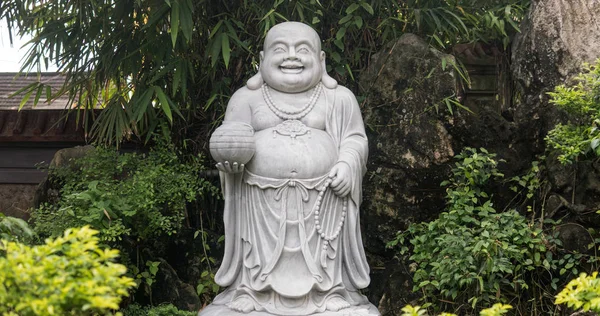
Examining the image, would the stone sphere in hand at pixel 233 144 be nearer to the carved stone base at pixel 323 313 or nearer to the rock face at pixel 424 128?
the carved stone base at pixel 323 313

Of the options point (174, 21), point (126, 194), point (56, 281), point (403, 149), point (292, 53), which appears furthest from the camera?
point (403, 149)

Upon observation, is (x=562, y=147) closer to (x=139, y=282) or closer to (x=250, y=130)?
(x=250, y=130)

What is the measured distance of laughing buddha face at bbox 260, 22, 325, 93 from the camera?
22.2ft

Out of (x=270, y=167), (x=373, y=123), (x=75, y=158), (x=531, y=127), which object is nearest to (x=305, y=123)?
(x=270, y=167)

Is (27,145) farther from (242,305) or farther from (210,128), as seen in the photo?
(242,305)

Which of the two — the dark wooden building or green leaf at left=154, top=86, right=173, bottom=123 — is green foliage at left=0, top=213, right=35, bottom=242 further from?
the dark wooden building

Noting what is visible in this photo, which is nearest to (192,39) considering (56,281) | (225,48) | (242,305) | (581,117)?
(225,48)

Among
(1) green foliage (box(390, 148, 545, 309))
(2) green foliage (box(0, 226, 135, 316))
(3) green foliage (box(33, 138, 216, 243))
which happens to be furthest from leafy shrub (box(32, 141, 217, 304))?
(2) green foliage (box(0, 226, 135, 316))

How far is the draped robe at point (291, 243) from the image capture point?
255 inches

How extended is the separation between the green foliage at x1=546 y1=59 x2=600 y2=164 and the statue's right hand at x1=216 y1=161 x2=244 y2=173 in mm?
2083

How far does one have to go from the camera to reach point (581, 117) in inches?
275

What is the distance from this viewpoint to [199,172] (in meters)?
8.35

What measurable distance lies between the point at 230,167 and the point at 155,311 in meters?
1.57

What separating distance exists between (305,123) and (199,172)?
1.83 meters
